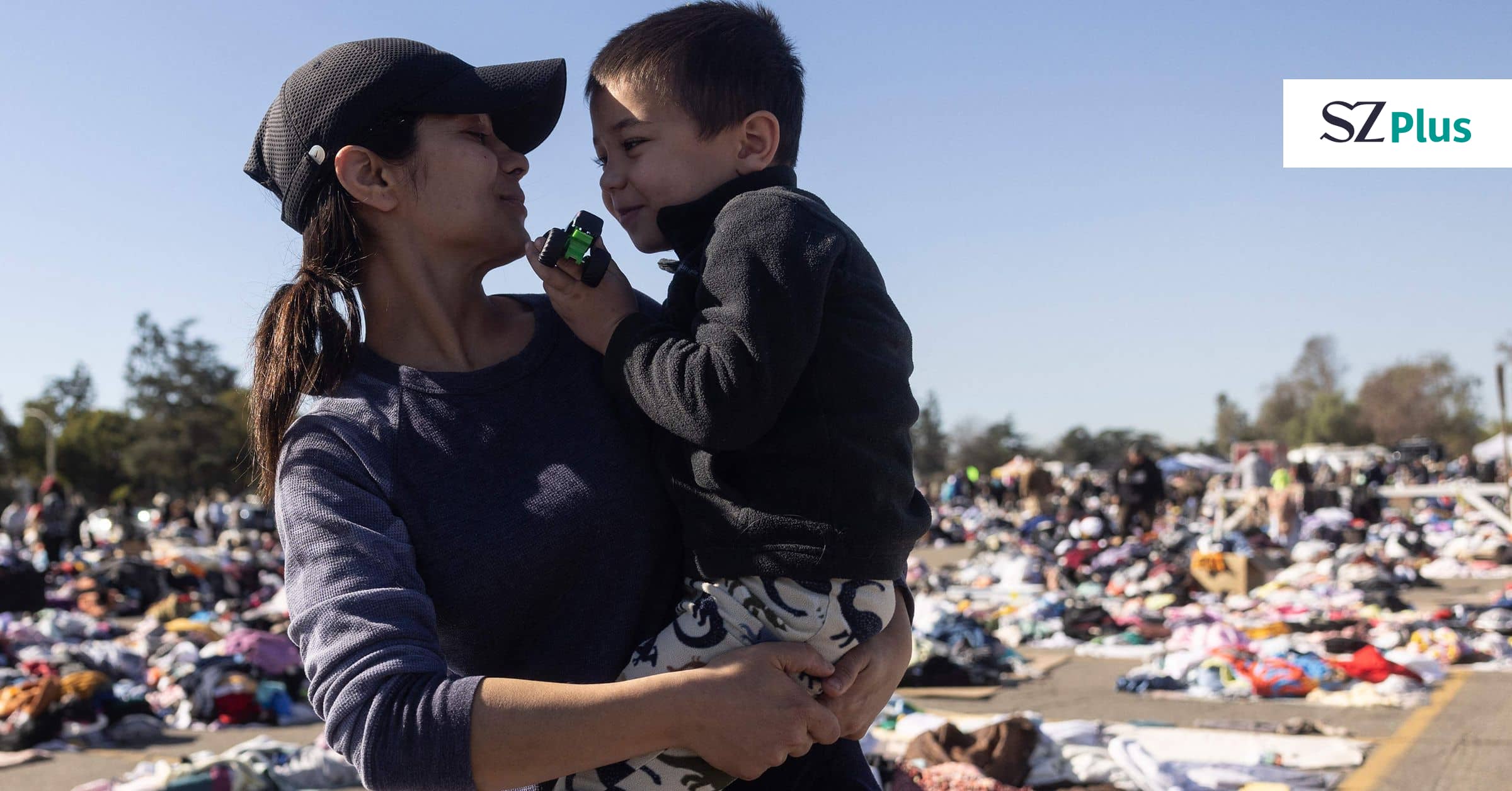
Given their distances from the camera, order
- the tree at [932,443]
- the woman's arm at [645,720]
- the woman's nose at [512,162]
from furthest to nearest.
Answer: the tree at [932,443] → the woman's nose at [512,162] → the woman's arm at [645,720]

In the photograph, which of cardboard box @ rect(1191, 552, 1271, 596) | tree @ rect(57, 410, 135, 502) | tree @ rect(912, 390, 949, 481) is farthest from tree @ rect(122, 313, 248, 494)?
cardboard box @ rect(1191, 552, 1271, 596)

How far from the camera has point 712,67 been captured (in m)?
2.00

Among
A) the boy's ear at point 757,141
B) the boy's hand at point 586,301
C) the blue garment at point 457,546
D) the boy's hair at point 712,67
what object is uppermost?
the boy's hair at point 712,67

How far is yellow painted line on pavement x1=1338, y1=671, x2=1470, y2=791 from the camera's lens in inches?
222

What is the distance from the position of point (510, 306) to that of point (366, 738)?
2.71 feet

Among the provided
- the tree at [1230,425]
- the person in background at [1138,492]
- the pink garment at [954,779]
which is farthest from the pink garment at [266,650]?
the tree at [1230,425]

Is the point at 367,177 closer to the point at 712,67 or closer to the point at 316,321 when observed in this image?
the point at 316,321

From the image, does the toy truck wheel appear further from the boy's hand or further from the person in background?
the person in background

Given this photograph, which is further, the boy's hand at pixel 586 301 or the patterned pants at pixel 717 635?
the boy's hand at pixel 586 301

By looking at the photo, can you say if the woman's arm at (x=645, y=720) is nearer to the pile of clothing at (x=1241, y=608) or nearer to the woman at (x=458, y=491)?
the woman at (x=458, y=491)

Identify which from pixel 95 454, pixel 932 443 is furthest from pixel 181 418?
pixel 932 443

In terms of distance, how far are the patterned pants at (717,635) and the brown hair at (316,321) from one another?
0.59 meters

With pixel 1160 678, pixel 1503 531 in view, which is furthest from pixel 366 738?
pixel 1503 531

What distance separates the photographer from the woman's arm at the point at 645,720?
4.59ft
